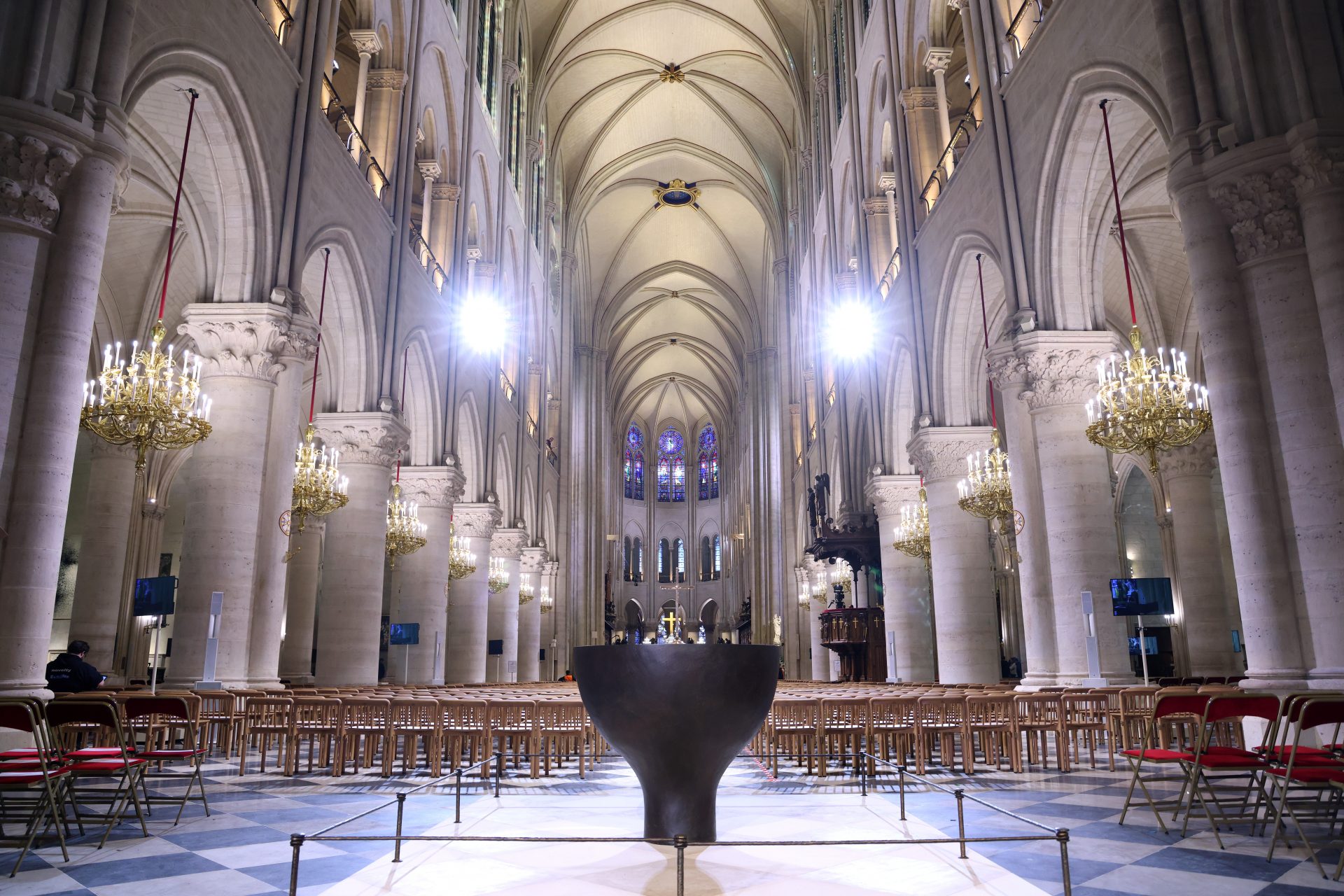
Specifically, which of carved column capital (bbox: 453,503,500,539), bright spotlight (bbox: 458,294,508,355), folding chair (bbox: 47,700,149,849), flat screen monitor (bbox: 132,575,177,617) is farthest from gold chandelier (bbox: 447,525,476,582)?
folding chair (bbox: 47,700,149,849)

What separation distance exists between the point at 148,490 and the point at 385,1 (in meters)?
12.7

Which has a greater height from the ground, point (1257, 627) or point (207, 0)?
point (207, 0)

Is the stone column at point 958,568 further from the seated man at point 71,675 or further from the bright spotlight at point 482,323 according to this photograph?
the seated man at point 71,675

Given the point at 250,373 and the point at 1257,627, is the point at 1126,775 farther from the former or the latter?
the point at 250,373

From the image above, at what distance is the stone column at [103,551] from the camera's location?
15328mm

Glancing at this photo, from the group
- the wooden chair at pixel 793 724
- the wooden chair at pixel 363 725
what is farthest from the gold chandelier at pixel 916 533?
the wooden chair at pixel 363 725

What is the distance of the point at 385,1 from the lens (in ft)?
46.4

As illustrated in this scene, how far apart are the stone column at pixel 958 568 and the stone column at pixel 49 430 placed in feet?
35.8

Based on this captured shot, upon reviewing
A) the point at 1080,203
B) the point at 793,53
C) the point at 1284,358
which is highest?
the point at 793,53

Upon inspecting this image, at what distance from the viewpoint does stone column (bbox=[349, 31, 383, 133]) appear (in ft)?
44.0

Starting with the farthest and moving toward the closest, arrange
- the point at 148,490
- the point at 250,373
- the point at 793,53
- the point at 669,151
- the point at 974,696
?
the point at 669,151
the point at 793,53
the point at 148,490
the point at 250,373
the point at 974,696

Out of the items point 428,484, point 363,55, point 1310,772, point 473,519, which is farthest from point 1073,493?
point 473,519

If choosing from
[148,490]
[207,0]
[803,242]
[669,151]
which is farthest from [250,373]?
[669,151]

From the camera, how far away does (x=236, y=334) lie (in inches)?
383
